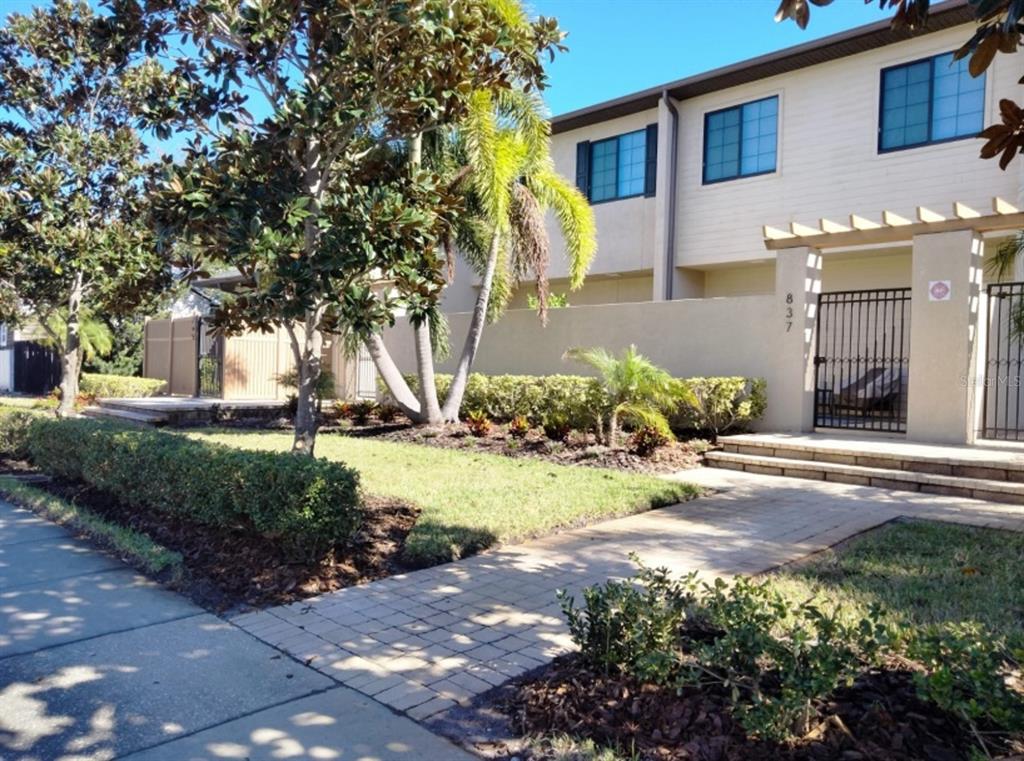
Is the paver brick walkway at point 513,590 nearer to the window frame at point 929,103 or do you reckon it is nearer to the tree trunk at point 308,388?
the tree trunk at point 308,388

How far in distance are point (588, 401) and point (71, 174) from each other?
845cm

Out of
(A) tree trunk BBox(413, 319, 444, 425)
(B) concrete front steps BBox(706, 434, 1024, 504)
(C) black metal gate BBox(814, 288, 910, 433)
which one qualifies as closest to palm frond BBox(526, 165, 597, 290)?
(A) tree trunk BBox(413, 319, 444, 425)

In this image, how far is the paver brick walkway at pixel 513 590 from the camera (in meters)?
4.09

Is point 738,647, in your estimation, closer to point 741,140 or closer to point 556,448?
point 556,448

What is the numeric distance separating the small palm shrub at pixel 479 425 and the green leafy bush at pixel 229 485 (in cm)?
604

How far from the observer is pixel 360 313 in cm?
635

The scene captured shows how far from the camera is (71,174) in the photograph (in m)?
10.9

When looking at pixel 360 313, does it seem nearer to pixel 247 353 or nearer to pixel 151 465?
pixel 151 465

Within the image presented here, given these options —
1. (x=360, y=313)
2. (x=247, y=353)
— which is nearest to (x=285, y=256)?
(x=360, y=313)

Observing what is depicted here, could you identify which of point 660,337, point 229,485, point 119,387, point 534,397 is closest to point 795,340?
point 660,337

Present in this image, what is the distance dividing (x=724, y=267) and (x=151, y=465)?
1393 centimetres

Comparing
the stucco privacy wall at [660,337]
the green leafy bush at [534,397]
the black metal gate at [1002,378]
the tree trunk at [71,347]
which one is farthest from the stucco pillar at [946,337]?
the tree trunk at [71,347]

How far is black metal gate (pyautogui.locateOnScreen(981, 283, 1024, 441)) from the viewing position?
11.4 meters

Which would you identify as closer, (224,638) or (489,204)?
(224,638)
